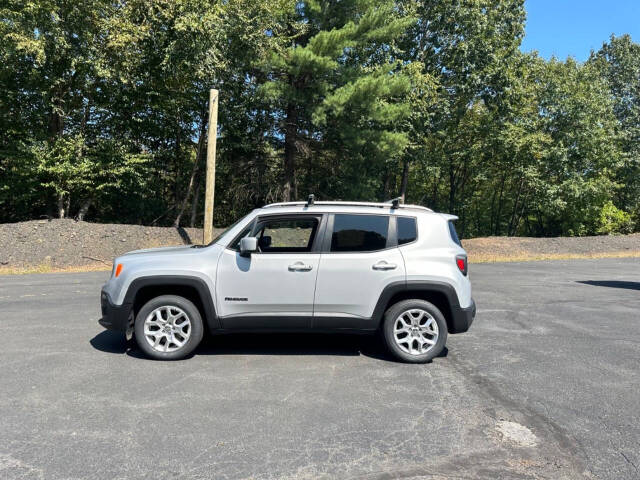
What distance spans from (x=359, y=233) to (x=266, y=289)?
125 centimetres

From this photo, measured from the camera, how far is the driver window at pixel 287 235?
5.25 m

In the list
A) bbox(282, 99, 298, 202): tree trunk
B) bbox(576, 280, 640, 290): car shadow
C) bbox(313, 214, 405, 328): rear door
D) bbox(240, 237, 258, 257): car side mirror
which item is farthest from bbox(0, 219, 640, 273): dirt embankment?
bbox(313, 214, 405, 328): rear door

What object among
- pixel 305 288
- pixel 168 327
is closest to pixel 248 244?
pixel 305 288

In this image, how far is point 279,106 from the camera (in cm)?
2067

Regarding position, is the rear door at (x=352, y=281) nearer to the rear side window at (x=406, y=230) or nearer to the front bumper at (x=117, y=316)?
the rear side window at (x=406, y=230)

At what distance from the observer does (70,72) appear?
17.8 meters

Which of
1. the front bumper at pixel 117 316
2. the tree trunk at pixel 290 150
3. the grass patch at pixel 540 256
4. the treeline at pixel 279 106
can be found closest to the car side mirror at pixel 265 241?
the front bumper at pixel 117 316

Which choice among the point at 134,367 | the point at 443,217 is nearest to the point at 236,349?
the point at 134,367

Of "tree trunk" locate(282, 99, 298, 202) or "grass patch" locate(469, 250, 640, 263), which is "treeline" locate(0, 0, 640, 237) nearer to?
"tree trunk" locate(282, 99, 298, 202)

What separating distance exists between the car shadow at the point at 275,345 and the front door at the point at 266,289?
1.99 feet

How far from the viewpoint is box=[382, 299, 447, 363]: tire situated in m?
5.16

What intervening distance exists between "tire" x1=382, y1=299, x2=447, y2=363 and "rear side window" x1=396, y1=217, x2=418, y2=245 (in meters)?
0.70

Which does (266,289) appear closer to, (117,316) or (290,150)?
(117,316)

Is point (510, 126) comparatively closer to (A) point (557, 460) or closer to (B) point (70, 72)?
(B) point (70, 72)
